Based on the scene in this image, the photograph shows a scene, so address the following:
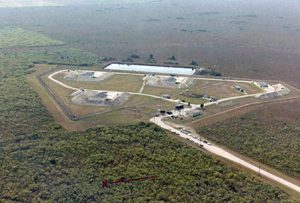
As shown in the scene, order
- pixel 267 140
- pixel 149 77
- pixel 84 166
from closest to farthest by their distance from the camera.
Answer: pixel 84 166 < pixel 267 140 < pixel 149 77

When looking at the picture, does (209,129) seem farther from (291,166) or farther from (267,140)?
(291,166)

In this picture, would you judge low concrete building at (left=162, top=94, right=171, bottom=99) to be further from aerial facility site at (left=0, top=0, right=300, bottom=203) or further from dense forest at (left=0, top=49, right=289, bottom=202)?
dense forest at (left=0, top=49, right=289, bottom=202)

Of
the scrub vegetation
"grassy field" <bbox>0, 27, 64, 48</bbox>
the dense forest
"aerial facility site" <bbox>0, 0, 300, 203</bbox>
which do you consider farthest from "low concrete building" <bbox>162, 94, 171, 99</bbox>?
"grassy field" <bbox>0, 27, 64, 48</bbox>

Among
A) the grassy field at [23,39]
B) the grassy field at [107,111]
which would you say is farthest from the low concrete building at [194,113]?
the grassy field at [23,39]

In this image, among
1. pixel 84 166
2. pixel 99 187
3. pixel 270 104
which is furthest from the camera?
pixel 270 104

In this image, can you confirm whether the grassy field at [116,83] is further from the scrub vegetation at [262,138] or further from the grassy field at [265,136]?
the grassy field at [265,136]

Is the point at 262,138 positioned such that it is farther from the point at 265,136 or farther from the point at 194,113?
the point at 194,113

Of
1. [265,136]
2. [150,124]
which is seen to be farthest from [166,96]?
[265,136]

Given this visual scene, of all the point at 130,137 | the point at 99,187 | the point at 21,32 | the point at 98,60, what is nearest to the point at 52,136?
the point at 130,137
